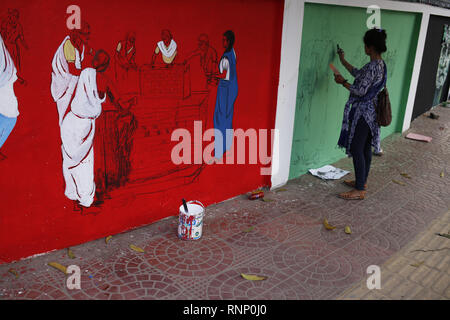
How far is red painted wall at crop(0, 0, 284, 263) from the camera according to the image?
125 inches

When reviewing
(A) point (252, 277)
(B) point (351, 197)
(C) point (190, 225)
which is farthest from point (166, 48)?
(B) point (351, 197)

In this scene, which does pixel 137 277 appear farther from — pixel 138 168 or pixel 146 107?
pixel 146 107

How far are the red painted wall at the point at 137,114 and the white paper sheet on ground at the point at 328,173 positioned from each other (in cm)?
142

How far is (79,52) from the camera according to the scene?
3.34m

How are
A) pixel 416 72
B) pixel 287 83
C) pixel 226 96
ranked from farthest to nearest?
pixel 416 72 < pixel 287 83 < pixel 226 96

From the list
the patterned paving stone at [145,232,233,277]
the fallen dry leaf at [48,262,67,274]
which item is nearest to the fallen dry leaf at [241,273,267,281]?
the patterned paving stone at [145,232,233,277]

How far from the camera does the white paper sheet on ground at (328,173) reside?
591cm

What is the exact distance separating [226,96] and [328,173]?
2.35 m

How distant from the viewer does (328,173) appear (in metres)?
6.05

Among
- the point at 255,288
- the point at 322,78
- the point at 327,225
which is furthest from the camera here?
the point at 322,78

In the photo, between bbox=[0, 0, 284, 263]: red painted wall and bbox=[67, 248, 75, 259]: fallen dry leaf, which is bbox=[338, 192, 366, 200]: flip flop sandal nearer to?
bbox=[0, 0, 284, 263]: red painted wall

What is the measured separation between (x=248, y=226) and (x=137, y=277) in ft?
4.75

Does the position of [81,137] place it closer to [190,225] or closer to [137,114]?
[137,114]
